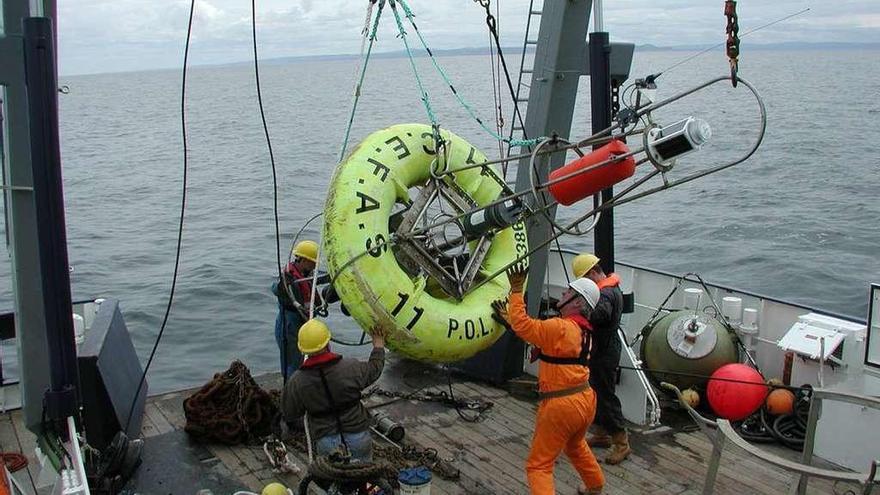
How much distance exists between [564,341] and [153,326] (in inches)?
401

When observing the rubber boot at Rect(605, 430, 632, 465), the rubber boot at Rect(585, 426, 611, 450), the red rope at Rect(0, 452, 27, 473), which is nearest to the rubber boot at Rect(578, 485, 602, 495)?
the rubber boot at Rect(605, 430, 632, 465)

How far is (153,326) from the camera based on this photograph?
1348cm

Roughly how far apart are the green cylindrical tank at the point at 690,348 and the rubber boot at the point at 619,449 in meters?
1.15

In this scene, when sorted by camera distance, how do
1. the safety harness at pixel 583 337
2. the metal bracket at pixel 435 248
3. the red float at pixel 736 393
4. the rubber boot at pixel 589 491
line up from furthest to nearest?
1. the red float at pixel 736 393
2. the metal bracket at pixel 435 248
3. the rubber boot at pixel 589 491
4. the safety harness at pixel 583 337

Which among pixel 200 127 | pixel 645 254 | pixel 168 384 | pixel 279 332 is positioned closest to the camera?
pixel 279 332

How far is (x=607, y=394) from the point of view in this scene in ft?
19.7

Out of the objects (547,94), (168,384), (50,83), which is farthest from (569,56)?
(168,384)

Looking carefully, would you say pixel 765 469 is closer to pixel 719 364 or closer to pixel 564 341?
pixel 719 364

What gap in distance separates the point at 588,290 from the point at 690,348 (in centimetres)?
235

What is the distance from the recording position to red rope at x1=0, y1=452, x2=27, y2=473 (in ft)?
18.5

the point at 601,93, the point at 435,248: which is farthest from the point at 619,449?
the point at 601,93

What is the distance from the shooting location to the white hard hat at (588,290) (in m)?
5.09

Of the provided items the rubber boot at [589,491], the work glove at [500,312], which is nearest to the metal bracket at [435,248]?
the work glove at [500,312]

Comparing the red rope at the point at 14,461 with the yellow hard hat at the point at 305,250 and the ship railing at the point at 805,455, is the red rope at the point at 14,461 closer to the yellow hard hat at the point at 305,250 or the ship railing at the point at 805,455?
the yellow hard hat at the point at 305,250
